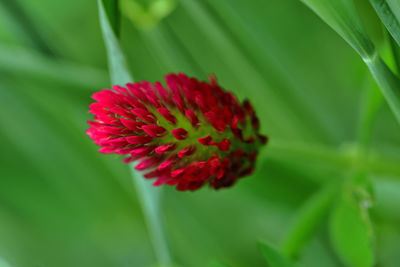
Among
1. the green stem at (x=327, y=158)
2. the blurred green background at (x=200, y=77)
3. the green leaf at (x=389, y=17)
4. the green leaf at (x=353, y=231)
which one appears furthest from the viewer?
the blurred green background at (x=200, y=77)

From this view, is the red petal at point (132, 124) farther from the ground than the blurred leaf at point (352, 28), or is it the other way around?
the red petal at point (132, 124)

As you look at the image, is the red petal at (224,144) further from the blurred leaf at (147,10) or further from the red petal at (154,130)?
the blurred leaf at (147,10)

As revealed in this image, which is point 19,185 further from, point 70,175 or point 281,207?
point 281,207

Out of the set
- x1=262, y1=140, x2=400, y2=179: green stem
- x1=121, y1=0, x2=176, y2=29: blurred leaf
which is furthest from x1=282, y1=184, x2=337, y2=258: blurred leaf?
x1=121, y1=0, x2=176, y2=29: blurred leaf

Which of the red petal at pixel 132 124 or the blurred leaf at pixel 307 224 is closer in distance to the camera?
the red petal at pixel 132 124

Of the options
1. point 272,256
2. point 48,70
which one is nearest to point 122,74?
point 272,256

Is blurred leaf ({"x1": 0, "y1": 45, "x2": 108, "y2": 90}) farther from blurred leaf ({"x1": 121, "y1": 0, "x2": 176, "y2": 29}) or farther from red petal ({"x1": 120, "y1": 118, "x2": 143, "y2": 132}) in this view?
red petal ({"x1": 120, "y1": 118, "x2": 143, "y2": 132})

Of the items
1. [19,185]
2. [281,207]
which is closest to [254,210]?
[281,207]

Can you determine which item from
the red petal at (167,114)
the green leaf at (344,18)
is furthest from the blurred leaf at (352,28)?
the red petal at (167,114)
